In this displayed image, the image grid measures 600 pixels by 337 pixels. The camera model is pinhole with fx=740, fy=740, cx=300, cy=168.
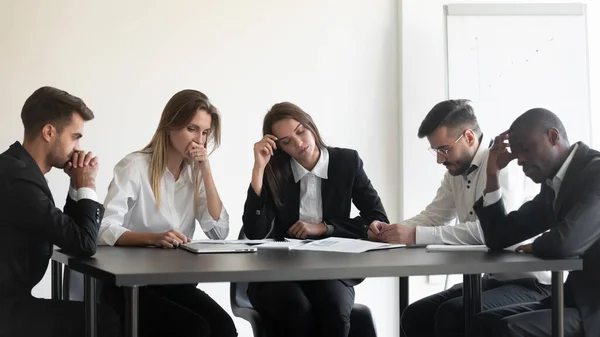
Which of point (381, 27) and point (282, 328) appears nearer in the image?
point (282, 328)

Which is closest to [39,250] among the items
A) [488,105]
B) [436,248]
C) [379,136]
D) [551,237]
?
[436,248]

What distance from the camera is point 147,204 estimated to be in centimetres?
269

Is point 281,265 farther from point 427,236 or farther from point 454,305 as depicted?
point 454,305

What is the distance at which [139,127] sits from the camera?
382cm

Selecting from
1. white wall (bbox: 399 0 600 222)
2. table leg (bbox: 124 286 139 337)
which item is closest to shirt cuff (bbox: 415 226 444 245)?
table leg (bbox: 124 286 139 337)

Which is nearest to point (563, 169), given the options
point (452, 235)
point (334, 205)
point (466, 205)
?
point (452, 235)

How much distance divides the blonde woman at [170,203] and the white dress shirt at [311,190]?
322 mm

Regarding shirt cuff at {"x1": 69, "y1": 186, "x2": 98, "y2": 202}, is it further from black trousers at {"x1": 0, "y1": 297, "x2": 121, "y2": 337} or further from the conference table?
black trousers at {"x1": 0, "y1": 297, "x2": 121, "y2": 337}

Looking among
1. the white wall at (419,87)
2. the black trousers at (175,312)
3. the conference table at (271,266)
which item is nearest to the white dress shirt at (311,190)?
the black trousers at (175,312)

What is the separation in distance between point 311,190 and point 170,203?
55cm

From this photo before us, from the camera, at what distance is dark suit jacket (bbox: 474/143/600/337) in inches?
79.8

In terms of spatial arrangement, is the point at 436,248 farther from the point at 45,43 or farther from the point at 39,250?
the point at 45,43

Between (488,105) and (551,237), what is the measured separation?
2059 millimetres

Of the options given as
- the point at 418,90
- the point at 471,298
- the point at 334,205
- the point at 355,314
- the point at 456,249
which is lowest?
the point at 355,314
